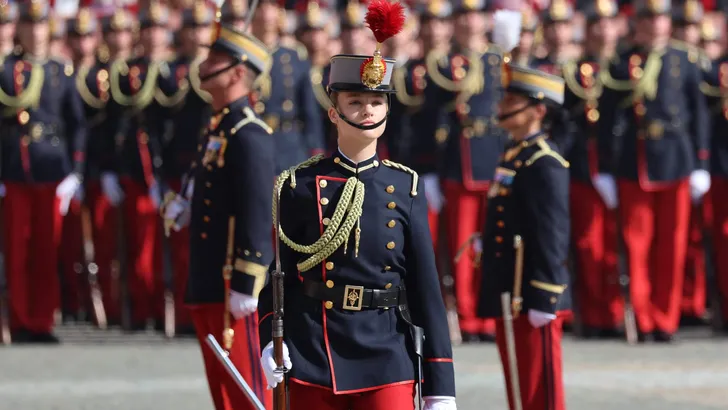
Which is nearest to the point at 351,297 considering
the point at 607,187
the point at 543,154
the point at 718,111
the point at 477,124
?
the point at 543,154

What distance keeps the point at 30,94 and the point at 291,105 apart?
1840 mm

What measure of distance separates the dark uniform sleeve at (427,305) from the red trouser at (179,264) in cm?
725

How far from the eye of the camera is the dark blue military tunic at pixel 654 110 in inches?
458

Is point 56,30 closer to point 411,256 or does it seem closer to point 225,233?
point 225,233

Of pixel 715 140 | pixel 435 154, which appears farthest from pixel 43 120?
pixel 715 140

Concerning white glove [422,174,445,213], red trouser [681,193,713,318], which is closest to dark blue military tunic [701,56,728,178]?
red trouser [681,193,713,318]

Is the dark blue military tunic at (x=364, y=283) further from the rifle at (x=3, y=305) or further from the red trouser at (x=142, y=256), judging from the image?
the red trouser at (x=142, y=256)

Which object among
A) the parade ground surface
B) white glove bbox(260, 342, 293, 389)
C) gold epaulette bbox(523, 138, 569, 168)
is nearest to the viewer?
white glove bbox(260, 342, 293, 389)

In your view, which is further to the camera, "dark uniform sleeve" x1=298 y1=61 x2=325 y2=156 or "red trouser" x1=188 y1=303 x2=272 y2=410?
"dark uniform sleeve" x1=298 y1=61 x2=325 y2=156

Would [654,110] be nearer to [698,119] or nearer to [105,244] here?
[698,119]

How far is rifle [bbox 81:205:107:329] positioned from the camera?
43.0ft

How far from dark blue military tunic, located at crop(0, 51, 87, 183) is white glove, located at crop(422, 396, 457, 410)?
7246mm

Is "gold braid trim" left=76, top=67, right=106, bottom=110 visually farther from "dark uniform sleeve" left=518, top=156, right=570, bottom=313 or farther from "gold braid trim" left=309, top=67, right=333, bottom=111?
"dark uniform sleeve" left=518, top=156, right=570, bottom=313

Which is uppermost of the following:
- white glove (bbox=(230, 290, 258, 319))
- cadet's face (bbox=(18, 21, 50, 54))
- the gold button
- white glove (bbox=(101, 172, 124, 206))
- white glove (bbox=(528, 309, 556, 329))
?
cadet's face (bbox=(18, 21, 50, 54))
